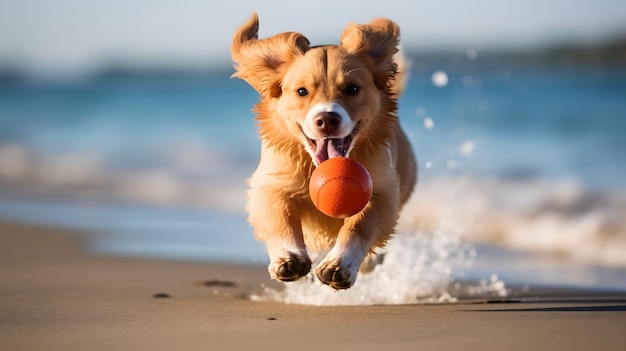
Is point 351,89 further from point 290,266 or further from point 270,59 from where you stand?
point 290,266

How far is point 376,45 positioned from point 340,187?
855 mm

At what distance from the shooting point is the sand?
414 cm

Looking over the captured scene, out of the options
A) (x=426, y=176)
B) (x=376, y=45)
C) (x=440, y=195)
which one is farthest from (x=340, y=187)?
(x=426, y=176)

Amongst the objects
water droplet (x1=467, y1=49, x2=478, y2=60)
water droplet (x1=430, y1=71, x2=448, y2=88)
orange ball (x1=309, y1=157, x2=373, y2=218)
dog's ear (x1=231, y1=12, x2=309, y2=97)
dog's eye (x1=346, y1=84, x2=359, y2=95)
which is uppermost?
water droplet (x1=467, y1=49, x2=478, y2=60)

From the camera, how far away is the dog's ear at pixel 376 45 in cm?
507

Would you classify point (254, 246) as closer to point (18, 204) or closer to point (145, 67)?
point (18, 204)

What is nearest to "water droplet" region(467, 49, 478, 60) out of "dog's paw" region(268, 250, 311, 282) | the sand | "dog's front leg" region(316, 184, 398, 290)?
the sand

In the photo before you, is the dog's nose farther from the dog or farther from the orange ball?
the orange ball

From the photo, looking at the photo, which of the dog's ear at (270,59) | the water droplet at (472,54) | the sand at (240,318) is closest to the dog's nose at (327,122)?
the dog's ear at (270,59)

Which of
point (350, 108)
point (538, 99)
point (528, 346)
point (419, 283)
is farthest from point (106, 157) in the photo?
point (528, 346)

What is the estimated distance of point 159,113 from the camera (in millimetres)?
21703

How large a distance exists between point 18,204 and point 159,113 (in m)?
10.9

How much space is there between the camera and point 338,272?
4.63 metres

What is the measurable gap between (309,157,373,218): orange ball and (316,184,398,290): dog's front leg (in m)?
0.15
